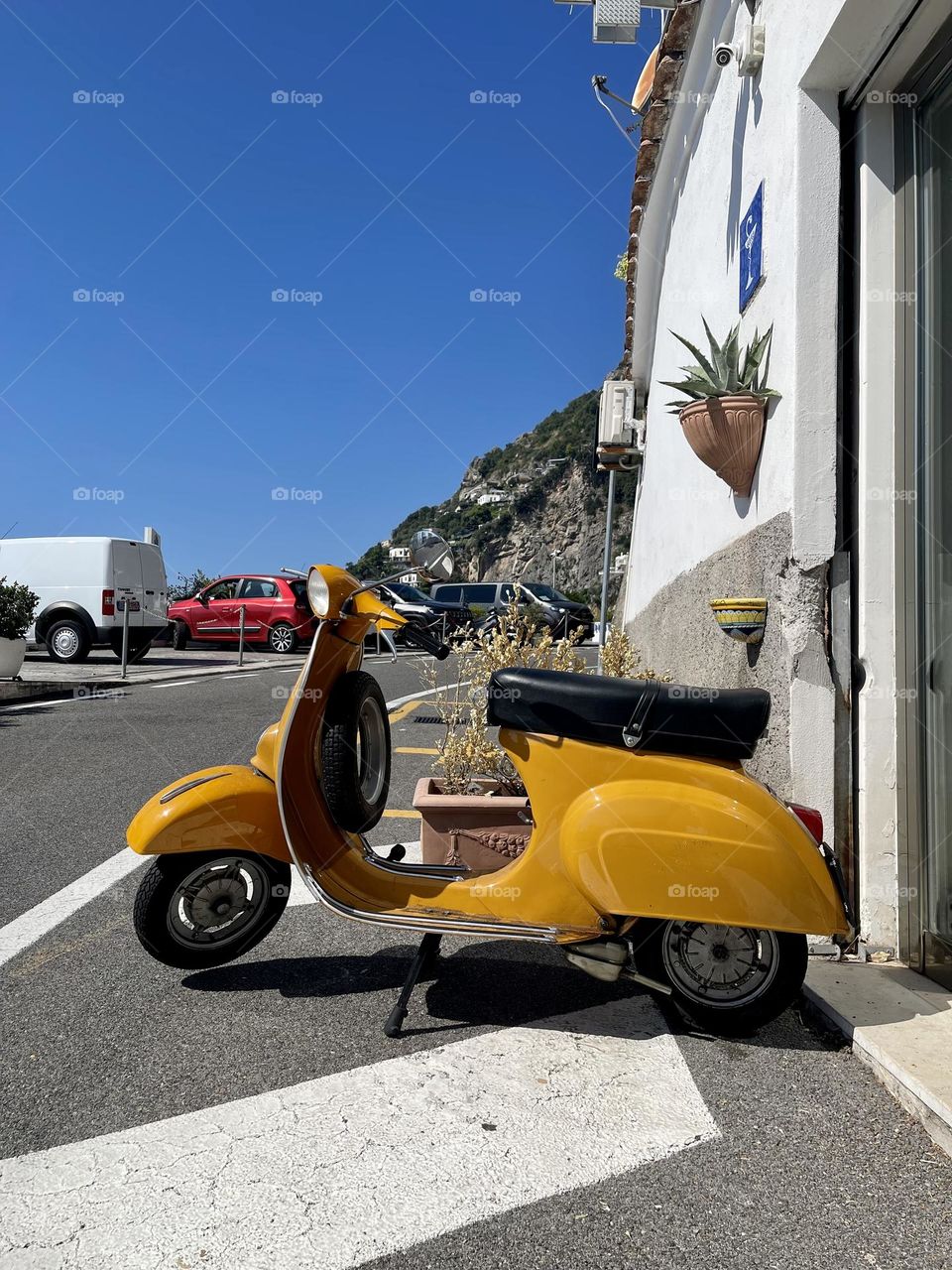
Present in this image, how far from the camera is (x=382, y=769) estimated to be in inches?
142

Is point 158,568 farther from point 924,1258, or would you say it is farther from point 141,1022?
point 924,1258

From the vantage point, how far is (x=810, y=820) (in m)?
2.97

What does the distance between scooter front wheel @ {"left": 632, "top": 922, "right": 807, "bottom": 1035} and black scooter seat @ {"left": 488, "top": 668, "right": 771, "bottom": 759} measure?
54cm

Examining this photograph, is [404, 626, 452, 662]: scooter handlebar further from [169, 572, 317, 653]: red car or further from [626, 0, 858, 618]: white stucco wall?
[169, 572, 317, 653]: red car

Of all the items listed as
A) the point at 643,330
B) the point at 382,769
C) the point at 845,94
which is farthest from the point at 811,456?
the point at 643,330

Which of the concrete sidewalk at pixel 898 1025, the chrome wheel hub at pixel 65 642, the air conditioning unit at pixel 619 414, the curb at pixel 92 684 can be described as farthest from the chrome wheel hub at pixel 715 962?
the chrome wheel hub at pixel 65 642

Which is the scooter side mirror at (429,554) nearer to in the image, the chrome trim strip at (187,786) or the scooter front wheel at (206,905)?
the chrome trim strip at (187,786)

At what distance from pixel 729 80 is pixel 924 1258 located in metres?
6.09

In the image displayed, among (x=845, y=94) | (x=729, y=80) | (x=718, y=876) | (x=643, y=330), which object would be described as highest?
(x=643, y=330)

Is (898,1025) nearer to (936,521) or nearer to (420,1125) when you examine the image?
(420,1125)

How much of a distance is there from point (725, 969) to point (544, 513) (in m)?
118

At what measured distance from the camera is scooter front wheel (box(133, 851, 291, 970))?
3.16m

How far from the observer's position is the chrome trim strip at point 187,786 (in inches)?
→ 126

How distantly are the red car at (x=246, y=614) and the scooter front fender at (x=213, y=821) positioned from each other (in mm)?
15935
